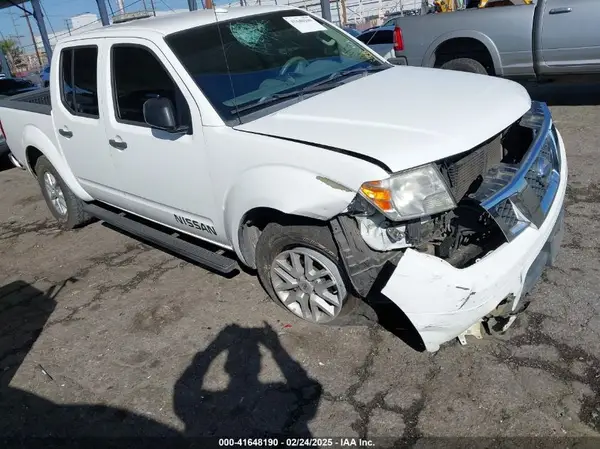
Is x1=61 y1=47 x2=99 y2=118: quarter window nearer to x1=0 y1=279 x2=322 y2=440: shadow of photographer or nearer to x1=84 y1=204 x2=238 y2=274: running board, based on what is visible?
x1=84 y1=204 x2=238 y2=274: running board

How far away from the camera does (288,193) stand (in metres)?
2.88

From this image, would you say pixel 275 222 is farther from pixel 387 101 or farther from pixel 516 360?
pixel 516 360

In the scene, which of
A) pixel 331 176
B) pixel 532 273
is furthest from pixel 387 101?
pixel 532 273

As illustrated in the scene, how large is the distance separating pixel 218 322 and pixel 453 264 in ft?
5.41

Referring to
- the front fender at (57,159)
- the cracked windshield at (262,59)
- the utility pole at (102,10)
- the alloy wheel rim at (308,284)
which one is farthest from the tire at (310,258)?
the utility pole at (102,10)

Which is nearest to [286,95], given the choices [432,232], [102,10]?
[432,232]

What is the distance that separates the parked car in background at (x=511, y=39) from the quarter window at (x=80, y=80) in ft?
16.6

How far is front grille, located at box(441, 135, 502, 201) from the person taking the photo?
2.82 meters

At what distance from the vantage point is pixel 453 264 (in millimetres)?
2742

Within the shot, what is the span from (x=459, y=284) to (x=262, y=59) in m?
2.08

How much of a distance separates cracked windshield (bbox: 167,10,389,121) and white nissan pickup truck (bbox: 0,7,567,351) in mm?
13

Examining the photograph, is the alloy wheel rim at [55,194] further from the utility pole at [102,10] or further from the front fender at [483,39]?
the utility pole at [102,10]

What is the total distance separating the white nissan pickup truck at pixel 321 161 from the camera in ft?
8.59

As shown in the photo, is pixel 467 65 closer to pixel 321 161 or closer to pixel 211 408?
pixel 321 161
